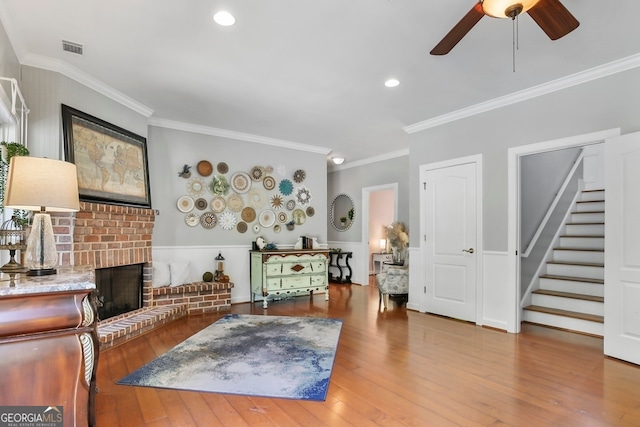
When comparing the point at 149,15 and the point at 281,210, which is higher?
the point at 149,15

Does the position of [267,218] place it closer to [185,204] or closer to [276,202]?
[276,202]

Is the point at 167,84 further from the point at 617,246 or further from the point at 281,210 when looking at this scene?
the point at 617,246

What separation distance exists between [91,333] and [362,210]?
5887 millimetres

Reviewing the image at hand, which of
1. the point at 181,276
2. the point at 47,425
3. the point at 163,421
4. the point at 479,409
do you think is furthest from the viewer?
the point at 181,276

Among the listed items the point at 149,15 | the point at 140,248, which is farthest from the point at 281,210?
the point at 149,15

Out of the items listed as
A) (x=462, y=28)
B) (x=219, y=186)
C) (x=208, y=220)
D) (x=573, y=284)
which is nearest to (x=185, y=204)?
(x=208, y=220)

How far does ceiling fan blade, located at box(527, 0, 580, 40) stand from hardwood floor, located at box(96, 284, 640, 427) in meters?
2.33

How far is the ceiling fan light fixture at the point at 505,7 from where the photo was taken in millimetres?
1819

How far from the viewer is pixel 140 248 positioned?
13.5 feet

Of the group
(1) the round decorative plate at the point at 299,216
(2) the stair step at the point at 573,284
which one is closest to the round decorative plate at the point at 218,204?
(1) the round decorative plate at the point at 299,216

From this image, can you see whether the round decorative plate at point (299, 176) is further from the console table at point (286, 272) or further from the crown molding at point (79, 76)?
the crown molding at point (79, 76)

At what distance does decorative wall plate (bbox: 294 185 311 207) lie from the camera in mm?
6090

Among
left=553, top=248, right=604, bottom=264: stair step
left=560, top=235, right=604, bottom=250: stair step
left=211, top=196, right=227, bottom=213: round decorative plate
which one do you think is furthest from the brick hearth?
left=560, top=235, right=604, bottom=250: stair step

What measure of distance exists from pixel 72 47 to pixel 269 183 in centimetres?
324
